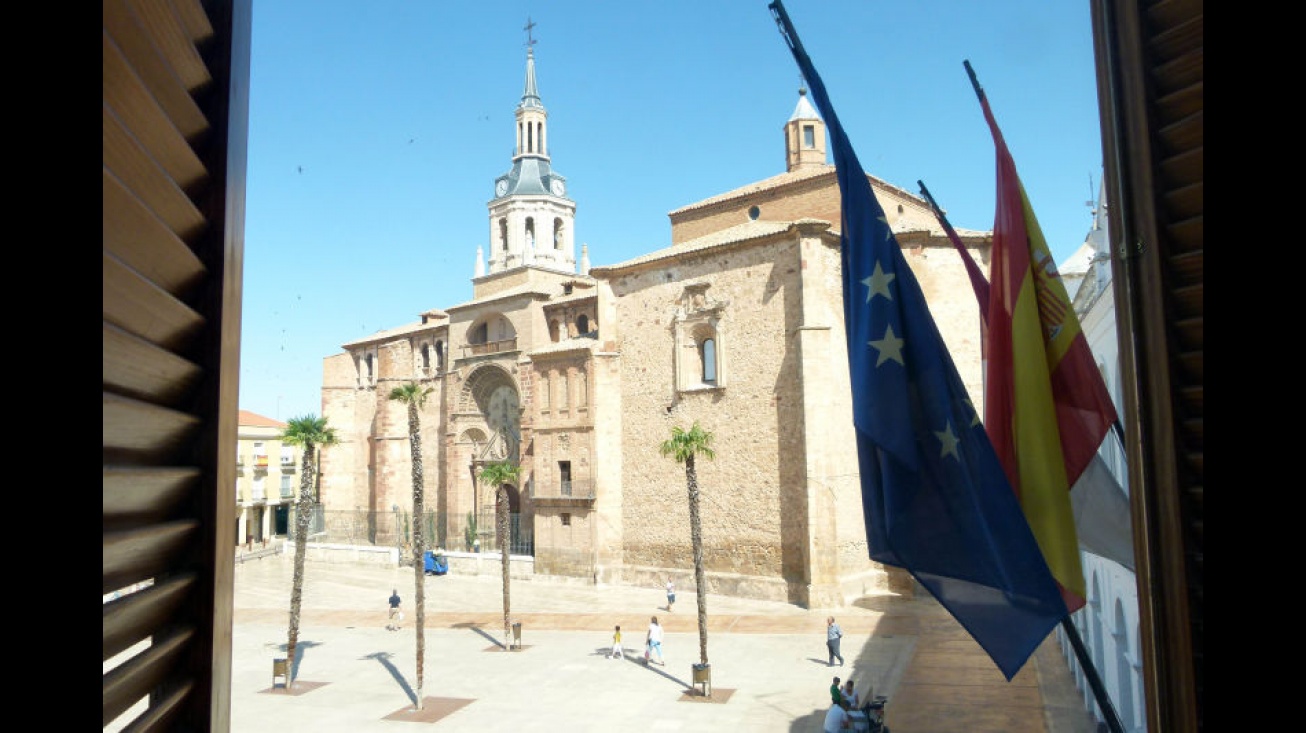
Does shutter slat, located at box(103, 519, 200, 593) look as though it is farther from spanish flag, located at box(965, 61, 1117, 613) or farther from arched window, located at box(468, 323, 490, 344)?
arched window, located at box(468, 323, 490, 344)

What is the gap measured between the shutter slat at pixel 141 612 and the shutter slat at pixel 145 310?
381mm

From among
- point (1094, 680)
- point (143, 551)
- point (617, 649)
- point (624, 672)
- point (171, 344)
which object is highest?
point (171, 344)

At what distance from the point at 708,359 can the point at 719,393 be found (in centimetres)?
173

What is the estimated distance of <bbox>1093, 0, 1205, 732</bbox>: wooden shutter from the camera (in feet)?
6.15

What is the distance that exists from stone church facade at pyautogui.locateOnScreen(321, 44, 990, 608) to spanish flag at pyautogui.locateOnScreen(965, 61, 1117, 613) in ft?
66.5

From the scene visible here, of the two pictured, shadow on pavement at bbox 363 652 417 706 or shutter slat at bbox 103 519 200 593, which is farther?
shadow on pavement at bbox 363 652 417 706

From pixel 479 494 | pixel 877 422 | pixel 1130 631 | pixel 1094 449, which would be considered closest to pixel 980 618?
pixel 877 422

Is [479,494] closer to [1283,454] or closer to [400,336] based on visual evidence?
[400,336]

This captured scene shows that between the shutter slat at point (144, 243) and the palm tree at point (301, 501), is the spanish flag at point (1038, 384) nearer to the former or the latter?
the shutter slat at point (144, 243)

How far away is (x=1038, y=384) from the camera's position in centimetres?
434

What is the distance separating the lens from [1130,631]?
1002 cm

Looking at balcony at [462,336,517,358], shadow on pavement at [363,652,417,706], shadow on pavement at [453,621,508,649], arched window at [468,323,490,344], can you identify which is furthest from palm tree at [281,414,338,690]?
arched window at [468,323,490,344]

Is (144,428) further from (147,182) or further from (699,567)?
(699,567)

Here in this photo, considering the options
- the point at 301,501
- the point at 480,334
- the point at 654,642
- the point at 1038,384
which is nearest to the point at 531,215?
the point at 480,334
